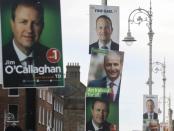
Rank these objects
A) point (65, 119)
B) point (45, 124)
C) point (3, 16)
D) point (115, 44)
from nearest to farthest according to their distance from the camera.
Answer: point (3, 16), point (115, 44), point (45, 124), point (65, 119)

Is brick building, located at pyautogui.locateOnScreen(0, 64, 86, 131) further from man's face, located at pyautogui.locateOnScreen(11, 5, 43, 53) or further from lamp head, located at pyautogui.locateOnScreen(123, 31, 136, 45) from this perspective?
man's face, located at pyautogui.locateOnScreen(11, 5, 43, 53)

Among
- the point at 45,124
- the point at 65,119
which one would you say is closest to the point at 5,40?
the point at 45,124

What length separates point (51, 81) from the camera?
35.2 feet

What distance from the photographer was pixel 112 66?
1759 cm

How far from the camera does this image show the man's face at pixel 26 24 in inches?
419

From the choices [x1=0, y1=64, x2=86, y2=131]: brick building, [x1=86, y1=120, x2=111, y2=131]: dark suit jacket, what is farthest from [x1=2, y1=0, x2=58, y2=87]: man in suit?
[x1=0, y1=64, x2=86, y2=131]: brick building

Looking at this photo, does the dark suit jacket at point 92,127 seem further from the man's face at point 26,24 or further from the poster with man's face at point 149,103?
the poster with man's face at point 149,103

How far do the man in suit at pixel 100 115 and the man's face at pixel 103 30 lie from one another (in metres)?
1.46

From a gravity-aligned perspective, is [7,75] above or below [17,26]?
below

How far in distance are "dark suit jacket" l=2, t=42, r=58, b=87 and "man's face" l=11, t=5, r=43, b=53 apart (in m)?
0.16

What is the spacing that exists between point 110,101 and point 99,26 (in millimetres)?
1791

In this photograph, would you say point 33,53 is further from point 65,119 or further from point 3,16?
point 65,119

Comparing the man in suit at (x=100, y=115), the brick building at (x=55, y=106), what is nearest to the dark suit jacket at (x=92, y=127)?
the man in suit at (x=100, y=115)

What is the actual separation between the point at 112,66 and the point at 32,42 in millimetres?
6967
